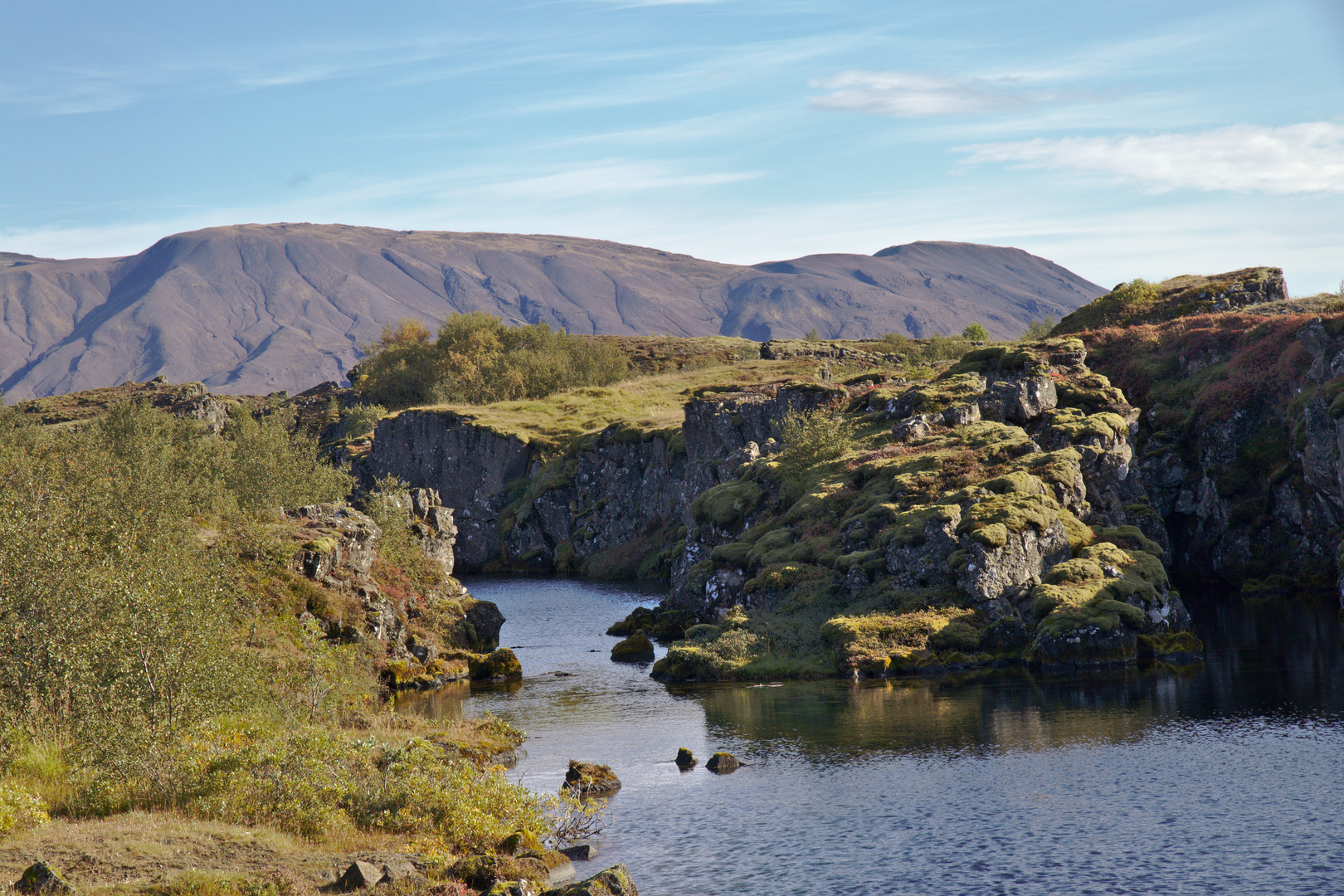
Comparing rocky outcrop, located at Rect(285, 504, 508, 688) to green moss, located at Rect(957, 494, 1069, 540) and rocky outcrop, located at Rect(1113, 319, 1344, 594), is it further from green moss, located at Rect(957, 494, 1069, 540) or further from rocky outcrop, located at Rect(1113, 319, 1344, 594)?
rocky outcrop, located at Rect(1113, 319, 1344, 594)

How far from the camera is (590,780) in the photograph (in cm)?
3544

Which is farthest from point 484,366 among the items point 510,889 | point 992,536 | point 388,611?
point 510,889

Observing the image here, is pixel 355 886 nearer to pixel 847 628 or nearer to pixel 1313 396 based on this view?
pixel 847 628

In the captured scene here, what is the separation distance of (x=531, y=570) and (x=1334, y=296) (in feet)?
295

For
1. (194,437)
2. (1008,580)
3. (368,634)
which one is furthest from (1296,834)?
(194,437)

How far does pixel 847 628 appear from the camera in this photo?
2199 inches

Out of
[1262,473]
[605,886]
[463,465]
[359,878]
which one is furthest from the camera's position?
[463,465]

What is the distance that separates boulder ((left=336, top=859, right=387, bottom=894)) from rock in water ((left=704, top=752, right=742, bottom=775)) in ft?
54.7

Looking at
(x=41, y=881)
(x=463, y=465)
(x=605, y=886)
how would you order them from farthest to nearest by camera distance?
(x=463, y=465) < (x=605, y=886) < (x=41, y=881)

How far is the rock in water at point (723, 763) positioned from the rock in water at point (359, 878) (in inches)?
658

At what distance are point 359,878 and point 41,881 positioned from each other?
6.21m

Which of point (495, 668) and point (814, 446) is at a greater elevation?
point (814, 446)

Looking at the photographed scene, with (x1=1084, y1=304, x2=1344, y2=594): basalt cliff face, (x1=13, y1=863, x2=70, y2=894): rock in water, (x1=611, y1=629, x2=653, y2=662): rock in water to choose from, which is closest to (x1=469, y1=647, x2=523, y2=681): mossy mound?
(x1=611, y1=629, x2=653, y2=662): rock in water

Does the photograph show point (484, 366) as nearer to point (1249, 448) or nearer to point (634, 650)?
point (634, 650)
